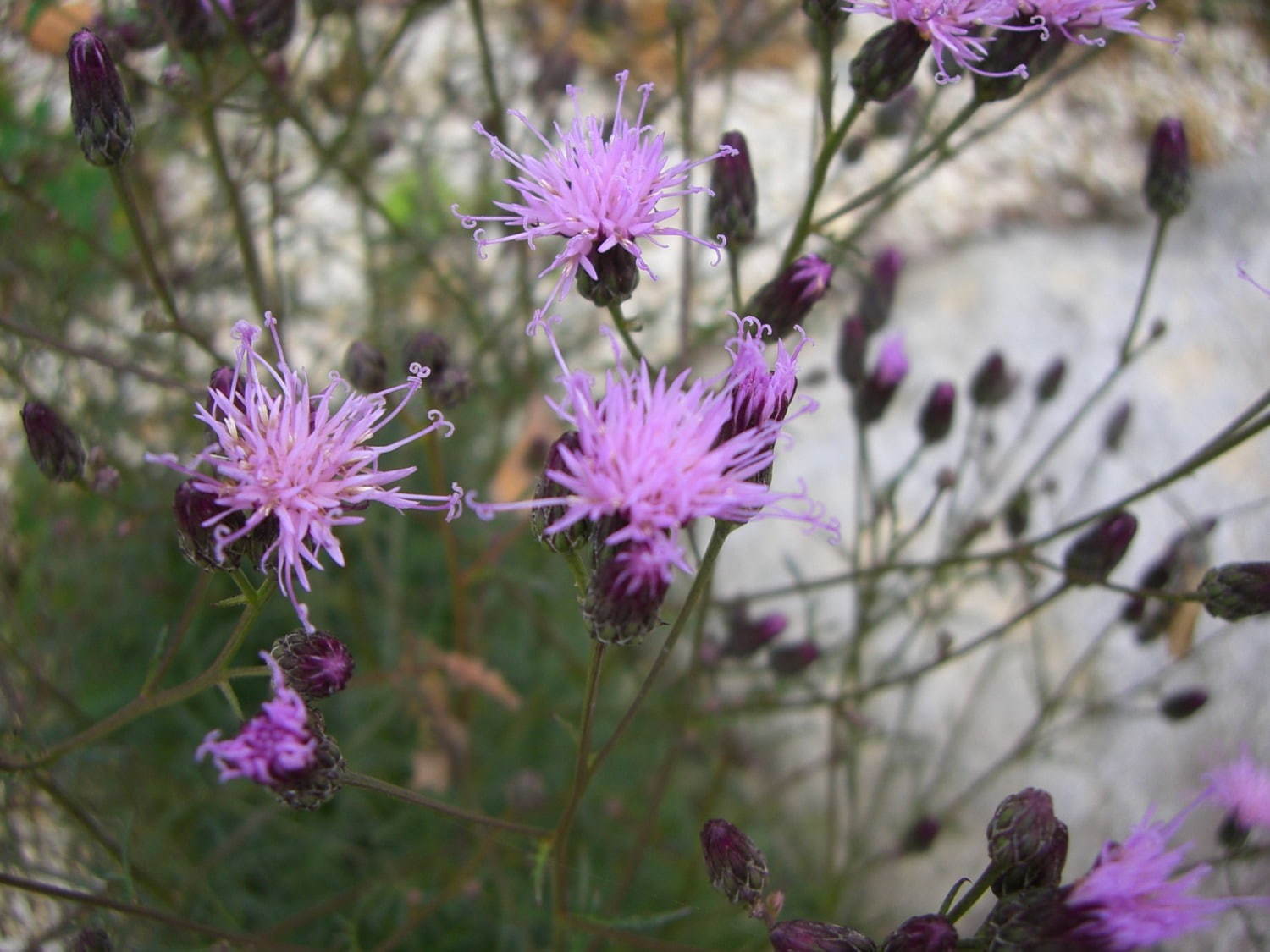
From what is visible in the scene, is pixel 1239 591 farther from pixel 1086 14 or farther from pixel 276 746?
pixel 276 746

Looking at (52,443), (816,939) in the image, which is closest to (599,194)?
(52,443)

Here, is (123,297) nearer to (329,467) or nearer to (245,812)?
(245,812)

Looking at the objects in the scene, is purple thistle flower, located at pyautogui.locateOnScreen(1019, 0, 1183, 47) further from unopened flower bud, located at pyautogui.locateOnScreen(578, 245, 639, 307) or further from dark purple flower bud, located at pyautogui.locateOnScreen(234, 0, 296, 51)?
dark purple flower bud, located at pyautogui.locateOnScreen(234, 0, 296, 51)

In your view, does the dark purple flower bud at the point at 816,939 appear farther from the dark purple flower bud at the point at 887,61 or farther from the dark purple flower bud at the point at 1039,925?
the dark purple flower bud at the point at 887,61

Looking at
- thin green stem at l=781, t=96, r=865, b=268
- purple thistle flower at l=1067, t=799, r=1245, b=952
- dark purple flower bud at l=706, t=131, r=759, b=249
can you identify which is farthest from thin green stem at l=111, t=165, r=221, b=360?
purple thistle flower at l=1067, t=799, r=1245, b=952

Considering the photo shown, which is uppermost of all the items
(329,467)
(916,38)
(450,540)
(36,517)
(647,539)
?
(36,517)

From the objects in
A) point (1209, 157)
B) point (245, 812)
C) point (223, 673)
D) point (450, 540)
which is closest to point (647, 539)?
point (223, 673)
